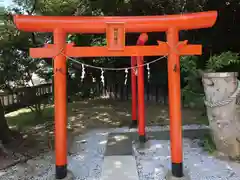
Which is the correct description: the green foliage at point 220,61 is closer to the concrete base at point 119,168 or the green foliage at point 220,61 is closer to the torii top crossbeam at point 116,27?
the torii top crossbeam at point 116,27

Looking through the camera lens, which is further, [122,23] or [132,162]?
[132,162]

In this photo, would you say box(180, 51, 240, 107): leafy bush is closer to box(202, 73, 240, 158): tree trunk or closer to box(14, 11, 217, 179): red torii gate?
box(202, 73, 240, 158): tree trunk

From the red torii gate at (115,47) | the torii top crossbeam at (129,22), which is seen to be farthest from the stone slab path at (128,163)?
the torii top crossbeam at (129,22)

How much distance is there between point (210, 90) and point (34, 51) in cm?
309

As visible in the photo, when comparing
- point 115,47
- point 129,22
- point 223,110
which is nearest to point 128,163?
point 223,110

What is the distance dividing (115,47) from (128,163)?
2.14m

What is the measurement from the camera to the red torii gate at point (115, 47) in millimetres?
3617

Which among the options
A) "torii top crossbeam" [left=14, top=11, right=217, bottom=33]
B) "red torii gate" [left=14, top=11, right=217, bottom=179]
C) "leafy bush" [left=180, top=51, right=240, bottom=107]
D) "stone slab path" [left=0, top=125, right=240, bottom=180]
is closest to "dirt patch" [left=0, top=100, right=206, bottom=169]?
"stone slab path" [left=0, top=125, right=240, bottom=180]

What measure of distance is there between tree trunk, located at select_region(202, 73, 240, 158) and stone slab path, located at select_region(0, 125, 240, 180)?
0.35 m

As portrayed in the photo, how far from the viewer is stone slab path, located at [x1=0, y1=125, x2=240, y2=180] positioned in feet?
13.0

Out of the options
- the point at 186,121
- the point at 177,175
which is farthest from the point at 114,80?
the point at 177,175

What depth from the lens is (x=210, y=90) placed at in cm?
438

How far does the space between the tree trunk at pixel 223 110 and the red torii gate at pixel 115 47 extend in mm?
860

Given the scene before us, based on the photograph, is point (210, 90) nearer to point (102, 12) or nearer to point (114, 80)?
point (102, 12)
